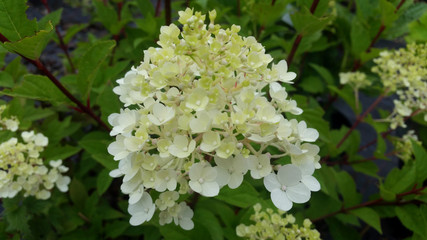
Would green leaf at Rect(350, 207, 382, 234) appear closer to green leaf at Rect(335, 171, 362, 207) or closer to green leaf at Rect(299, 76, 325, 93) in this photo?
green leaf at Rect(335, 171, 362, 207)

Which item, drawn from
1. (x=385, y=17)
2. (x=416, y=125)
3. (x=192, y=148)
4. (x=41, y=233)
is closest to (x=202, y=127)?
(x=192, y=148)

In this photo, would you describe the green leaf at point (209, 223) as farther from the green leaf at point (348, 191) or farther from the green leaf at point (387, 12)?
the green leaf at point (387, 12)

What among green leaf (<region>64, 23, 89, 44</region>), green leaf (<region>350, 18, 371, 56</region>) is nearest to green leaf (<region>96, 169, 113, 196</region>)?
green leaf (<region>64, 23, 89, 44</region>)

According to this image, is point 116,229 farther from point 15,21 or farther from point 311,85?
point 311,85

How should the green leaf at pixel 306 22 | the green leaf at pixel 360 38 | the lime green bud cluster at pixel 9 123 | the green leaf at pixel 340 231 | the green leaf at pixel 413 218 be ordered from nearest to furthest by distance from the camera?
the green leaf at pixel 306 22, the green leaf at pixel 413 218, the lime green bud cluster at pixel 9 123, the green leaf at pixel 340 231, the green leaf at pixel 360 38

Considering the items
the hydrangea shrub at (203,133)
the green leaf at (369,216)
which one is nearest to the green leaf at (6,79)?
the hydrangea shrub at (203,133)

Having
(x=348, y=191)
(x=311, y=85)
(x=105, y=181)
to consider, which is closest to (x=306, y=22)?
(x=348, y=191)
